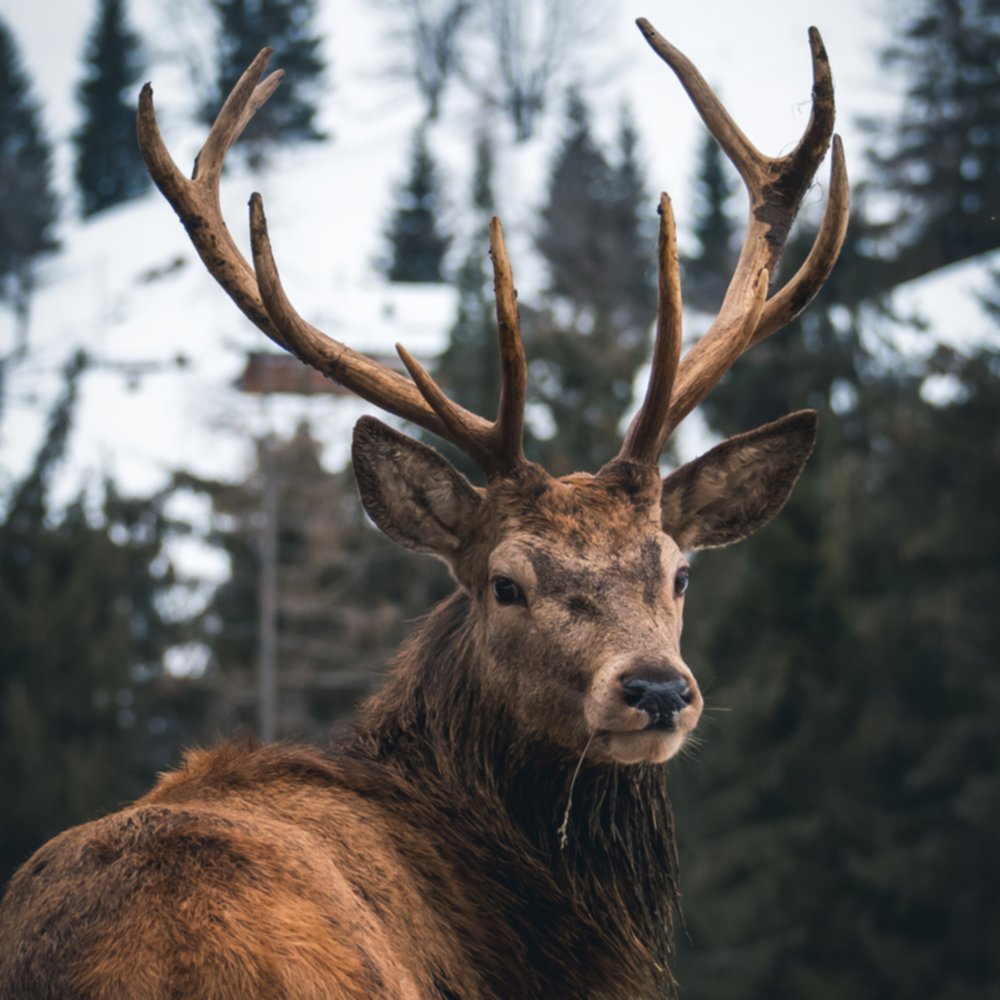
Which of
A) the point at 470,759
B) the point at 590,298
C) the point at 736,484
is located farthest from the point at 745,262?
the point at 590,298

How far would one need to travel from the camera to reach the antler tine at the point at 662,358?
16.3 feet

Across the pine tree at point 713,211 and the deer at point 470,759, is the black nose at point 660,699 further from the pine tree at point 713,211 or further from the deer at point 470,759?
the pine tree at point 713,211

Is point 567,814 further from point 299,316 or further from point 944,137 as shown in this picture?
point 944,137

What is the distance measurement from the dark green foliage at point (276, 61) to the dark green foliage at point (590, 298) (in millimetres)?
6435

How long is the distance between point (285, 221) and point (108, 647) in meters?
8.48

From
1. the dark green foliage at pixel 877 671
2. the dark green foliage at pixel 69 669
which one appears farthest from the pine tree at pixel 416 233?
the dark green foliage at pixel 877 671

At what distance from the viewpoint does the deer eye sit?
15.8ft

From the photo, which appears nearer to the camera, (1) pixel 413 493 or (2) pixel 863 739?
(1) pixel 413 493

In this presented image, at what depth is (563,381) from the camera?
102 feet

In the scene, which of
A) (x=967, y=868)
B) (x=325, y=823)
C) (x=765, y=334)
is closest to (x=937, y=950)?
(x=967, y=868)

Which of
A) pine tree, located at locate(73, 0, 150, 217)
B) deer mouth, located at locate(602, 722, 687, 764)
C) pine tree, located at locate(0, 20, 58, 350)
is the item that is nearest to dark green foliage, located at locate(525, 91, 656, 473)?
pine tree, located at locate(0, 20, 58, 350)

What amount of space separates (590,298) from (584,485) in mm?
33504

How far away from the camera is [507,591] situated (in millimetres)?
4844

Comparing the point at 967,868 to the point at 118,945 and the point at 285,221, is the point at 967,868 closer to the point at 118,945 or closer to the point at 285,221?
the point at 285,221
